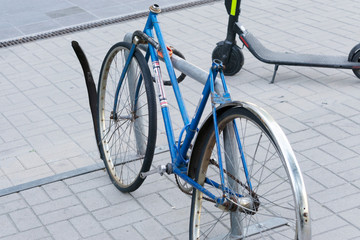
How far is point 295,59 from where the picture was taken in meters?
6.20

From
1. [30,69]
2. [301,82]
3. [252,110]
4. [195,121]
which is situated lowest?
[30,69]

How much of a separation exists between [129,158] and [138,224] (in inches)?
34.3

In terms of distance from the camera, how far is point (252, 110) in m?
3.11

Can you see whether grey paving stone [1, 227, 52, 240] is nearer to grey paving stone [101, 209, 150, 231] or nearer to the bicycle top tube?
grey paving stone [101, 209, 150, 231]

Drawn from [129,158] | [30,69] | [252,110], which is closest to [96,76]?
[30,69]

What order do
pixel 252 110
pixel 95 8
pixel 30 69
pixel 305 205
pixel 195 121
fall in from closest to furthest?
pixel 305 205, pixel 252 110, pixel 195 121, pixel 30 69, pixel 95 8

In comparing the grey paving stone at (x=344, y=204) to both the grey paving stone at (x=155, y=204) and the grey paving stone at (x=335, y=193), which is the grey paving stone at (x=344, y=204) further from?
the grey paving stone at (x=155, y=204)

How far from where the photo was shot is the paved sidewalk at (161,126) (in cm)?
424

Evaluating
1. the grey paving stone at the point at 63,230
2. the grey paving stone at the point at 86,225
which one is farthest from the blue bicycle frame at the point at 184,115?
the grey paving stone at the point at 63,230

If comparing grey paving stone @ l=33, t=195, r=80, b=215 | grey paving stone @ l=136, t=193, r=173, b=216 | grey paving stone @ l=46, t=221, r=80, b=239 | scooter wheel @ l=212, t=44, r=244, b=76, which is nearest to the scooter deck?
scooter wheel @ l=212, t=44, r=244, b=76

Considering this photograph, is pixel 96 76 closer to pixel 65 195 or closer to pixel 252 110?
pixel 65 195

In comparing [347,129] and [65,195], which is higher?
[347,129]

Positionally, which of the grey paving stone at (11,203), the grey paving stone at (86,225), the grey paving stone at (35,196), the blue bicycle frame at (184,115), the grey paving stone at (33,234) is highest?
the blue bicycle frame at (184,115)

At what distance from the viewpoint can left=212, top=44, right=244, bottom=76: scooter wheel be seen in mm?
6441
